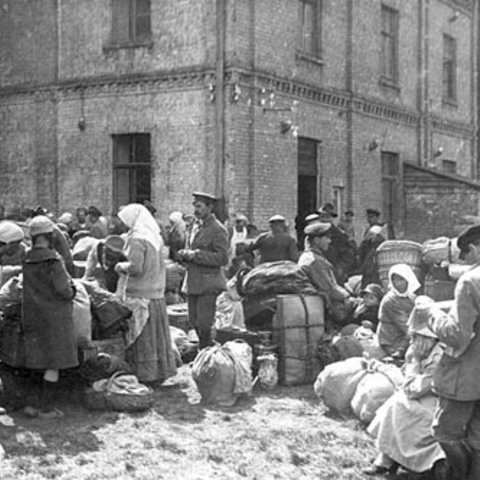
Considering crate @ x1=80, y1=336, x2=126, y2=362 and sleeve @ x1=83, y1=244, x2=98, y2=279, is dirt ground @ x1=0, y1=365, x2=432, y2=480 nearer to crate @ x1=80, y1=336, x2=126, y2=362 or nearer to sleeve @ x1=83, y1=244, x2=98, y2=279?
crate @ x1=80, y1=336, x2=126, y2=362

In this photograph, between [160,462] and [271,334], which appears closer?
[160,462]

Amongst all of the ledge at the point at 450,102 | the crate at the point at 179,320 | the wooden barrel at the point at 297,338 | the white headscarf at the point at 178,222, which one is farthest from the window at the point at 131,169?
the ledge at the point at 450,102

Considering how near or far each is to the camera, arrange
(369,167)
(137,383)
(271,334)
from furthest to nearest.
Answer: (369,167) < (271,334) < (137,383)

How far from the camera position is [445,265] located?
10609mm

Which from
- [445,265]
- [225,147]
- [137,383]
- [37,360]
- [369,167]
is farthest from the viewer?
[369,167]

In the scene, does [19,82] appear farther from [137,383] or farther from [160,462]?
[160,462]

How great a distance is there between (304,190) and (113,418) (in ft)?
36.8

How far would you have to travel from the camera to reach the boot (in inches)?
233

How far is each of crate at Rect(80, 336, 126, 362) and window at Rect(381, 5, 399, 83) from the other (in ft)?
46.3

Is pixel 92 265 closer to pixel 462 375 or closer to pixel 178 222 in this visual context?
pixel 178 222

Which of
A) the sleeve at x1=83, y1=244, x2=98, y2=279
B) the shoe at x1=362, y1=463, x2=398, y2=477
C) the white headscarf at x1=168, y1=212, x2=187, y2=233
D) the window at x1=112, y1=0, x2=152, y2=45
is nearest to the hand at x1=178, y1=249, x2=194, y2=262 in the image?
the sleeve at x1=83, y1=244, x2=98, y2=279

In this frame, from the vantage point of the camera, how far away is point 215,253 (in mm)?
9766

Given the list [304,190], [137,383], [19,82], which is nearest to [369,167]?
[304,190]

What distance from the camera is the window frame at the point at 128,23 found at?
17469 mm
